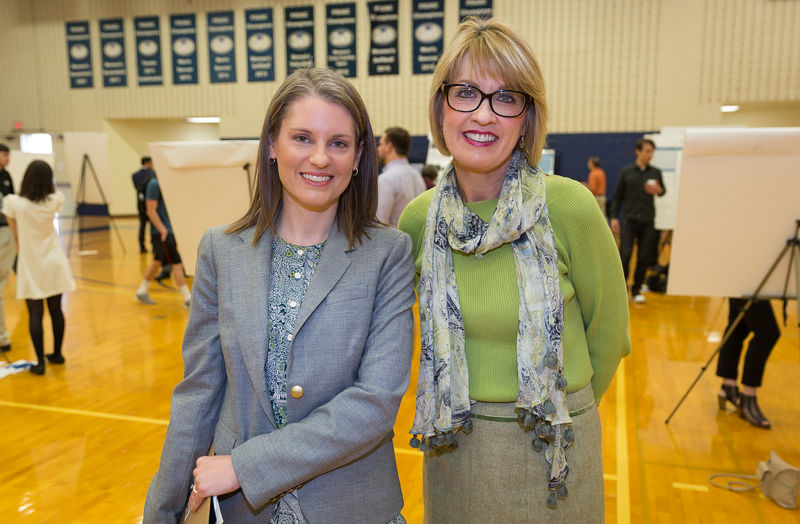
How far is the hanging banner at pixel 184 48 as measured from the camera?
48.8ft

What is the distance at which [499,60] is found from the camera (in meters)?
1.38

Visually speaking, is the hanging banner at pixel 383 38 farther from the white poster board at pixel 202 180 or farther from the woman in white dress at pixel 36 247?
the white poster board at pixel 202 180

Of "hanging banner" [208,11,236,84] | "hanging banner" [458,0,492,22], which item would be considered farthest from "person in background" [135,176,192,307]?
"hanging banner" [208,11,236,84]

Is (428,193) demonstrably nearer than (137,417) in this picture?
Yes

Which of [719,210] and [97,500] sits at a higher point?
[719,210]

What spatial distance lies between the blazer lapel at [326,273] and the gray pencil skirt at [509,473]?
500 millimetres

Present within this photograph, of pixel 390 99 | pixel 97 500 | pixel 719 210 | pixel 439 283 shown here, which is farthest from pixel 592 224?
pixel 390 99

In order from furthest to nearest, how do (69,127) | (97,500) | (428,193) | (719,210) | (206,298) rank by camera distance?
(69,127) < (719,210) < (97,500) < (428,193) < (206,298)

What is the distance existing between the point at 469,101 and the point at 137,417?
3.49 m

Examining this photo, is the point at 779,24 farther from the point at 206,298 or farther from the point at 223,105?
the point at 206,298

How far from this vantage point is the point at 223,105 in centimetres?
1520

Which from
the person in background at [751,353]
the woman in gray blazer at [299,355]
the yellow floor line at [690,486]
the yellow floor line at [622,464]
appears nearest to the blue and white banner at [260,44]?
the yellow floor line at [622,464]

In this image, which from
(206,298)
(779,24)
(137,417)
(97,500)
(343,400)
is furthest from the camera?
(779,24)

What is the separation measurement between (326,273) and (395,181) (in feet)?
12.7
